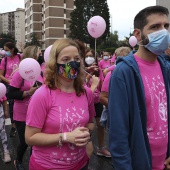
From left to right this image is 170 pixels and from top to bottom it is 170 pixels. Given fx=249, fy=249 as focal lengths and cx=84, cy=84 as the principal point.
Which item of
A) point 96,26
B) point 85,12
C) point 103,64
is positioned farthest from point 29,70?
point 85,12

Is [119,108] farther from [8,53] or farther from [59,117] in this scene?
[8,53]

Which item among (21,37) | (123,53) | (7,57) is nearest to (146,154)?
(123,53)

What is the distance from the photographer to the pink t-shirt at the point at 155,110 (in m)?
1.85

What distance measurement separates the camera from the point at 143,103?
70.3 inches

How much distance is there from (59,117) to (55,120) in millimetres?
39

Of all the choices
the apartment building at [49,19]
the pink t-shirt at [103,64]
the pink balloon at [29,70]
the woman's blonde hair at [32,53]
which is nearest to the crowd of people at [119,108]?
the pink balloon at [29,70]

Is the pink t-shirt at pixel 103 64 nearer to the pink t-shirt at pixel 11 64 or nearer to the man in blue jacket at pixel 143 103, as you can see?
the pink t-shirt at pixel 11 64

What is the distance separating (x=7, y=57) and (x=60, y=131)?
4.07m

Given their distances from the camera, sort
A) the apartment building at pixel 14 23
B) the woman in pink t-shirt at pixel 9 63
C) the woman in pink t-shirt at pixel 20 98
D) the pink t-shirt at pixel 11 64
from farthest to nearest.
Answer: the apartment building at pixel 14 23, the pink t-shirt at pixel 11 64, the woman in pink t-shirt at pixel 9 63, the woman in pink t-shirt at pixel 20 98

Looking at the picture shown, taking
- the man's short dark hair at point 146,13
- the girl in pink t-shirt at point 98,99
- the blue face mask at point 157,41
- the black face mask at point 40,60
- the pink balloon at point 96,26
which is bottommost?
the girl in pink t-shirt at point 98,99

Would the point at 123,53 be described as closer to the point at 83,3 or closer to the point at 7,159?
the point at 7,159

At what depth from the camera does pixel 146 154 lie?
1.77 meters

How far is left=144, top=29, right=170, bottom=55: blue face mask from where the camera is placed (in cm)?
188

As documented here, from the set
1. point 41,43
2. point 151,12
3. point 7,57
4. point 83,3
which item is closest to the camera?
point 151,12
